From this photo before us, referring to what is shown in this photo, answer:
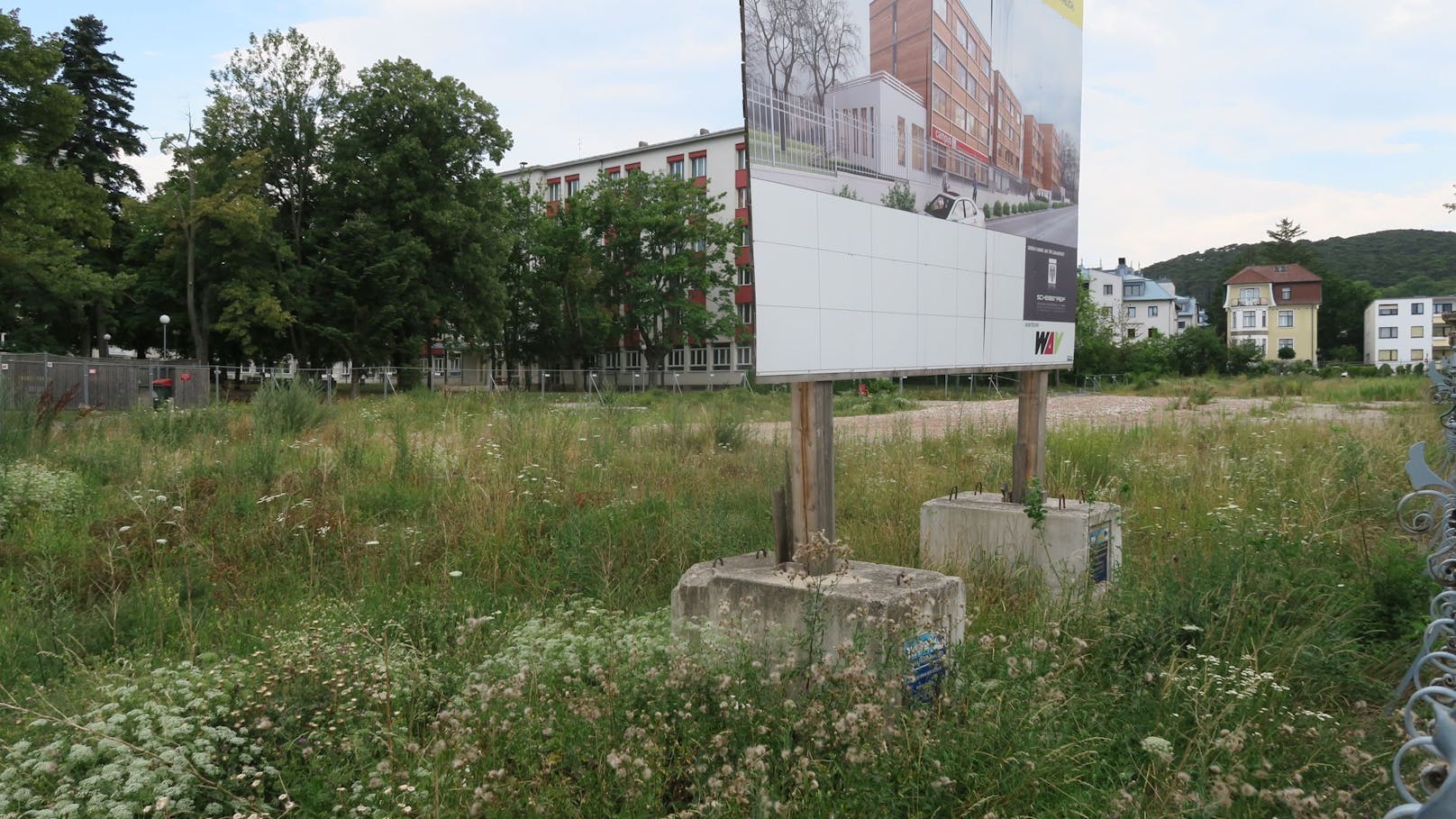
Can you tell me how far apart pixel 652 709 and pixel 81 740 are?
185cm

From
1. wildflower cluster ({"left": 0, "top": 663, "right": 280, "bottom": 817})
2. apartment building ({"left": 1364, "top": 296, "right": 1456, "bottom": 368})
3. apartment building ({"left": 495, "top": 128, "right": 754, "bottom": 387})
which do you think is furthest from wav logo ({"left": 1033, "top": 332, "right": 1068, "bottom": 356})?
apartment building ({"left": 1364, "top": 296, "right": 1456, "bottom": 368})

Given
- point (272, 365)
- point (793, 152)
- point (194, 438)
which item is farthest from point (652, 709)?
point (272, 365)

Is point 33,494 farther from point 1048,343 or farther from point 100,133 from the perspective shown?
point 100,133

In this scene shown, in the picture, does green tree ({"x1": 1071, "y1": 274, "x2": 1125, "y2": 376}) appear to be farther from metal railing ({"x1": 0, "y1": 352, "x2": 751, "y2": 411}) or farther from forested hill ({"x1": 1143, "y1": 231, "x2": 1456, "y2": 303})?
forested hill ({"x1": 1143, "y1": 231, "x2": 1456, "y2": 303})

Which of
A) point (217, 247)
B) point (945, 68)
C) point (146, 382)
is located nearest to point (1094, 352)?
point (217, 247)

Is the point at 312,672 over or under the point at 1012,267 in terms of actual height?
under

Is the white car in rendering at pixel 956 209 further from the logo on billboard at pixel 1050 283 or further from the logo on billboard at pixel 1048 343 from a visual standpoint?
the logo on billboard at pixel 1048 343

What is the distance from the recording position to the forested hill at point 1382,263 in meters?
98.2

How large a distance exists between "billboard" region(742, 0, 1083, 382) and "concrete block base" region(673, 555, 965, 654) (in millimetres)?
867

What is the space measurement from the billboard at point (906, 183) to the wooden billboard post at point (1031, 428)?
21 cm

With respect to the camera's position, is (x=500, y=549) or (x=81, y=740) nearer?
(x=81, y=740)

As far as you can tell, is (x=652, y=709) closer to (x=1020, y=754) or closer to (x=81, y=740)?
(x=1020, y=754)

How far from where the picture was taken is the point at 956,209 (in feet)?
15.3

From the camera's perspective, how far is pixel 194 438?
9.50 m
